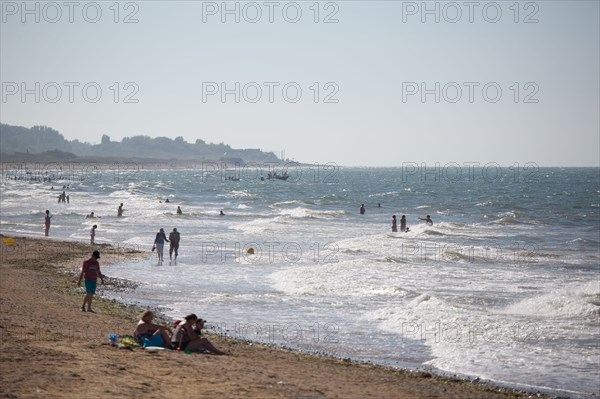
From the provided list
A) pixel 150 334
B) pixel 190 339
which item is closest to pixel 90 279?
pixel 150 334

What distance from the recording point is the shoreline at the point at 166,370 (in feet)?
30.0

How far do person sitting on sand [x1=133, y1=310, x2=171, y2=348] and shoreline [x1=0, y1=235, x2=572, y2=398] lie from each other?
1.49 ft

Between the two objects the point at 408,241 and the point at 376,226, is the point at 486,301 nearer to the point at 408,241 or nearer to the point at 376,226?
the point at 408,241

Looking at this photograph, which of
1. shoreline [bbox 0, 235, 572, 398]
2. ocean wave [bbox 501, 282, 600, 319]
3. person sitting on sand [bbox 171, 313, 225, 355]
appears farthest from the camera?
ocean wave [bbox 501, 282, 600, 319]

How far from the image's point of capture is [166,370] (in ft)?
33.5

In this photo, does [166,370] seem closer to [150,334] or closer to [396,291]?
[150,334]

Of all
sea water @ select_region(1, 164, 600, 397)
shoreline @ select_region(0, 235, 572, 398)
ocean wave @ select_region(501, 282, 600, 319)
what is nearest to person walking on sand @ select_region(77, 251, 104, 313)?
shoreline @ select_region(0, 235, 572, 398)

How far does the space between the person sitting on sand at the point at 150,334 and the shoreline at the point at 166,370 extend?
454 millimetres

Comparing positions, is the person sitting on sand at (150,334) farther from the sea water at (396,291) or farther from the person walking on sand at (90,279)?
the person walking on sand at (90,279)

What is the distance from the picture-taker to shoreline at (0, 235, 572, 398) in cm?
913

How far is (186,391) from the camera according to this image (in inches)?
361

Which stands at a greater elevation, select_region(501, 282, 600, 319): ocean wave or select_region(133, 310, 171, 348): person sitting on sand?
select_region(133, 310, 171, 348): person sitting on sand

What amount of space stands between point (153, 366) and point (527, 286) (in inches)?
559

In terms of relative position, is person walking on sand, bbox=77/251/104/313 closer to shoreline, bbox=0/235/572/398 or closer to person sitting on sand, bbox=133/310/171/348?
shoreline, bbox=0/235/572/398
